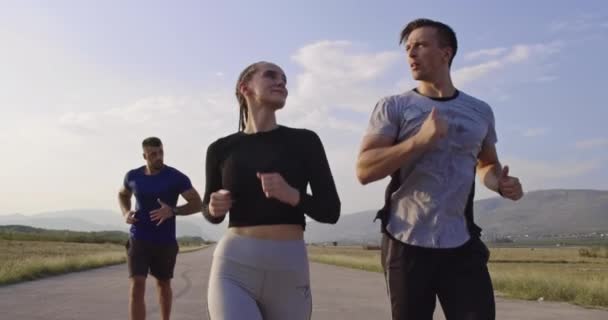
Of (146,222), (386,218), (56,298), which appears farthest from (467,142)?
(56,298)

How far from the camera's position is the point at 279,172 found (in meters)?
3.42

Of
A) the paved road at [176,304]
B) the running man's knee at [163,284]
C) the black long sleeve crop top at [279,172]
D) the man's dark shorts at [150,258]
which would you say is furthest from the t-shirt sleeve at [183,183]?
the black long sleeve crop top at [279,172]

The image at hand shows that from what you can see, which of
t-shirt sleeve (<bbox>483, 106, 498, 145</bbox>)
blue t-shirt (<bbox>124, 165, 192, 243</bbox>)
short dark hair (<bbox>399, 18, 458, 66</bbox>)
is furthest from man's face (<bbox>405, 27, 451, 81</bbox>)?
blue t-shirt (<bbox>124, 165, 192, 243</bbox>)

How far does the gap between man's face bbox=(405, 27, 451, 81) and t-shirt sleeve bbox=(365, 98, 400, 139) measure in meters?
0.22

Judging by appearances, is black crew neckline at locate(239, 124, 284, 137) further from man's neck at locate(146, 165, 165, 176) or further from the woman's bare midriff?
man's neck at locate(146, 165, 165, 176)

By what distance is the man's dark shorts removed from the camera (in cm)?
672

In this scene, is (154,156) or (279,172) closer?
(279,172)

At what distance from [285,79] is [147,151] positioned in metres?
3.51

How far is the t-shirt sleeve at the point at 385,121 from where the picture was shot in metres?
3.62

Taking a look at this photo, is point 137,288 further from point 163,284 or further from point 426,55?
point 426,55

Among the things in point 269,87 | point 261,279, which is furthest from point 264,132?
point 261,279

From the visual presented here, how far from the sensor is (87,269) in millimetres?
24047

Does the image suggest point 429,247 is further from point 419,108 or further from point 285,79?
point 285,79

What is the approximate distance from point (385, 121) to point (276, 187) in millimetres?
794
